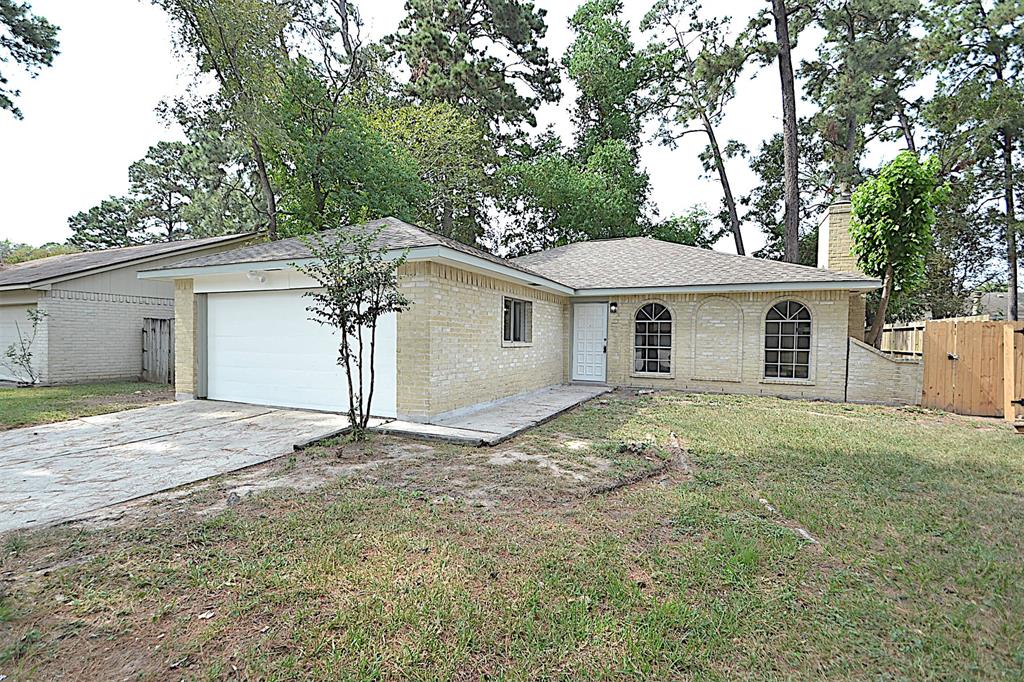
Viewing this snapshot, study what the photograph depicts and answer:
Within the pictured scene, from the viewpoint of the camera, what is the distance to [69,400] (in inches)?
380

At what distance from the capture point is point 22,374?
12.6m

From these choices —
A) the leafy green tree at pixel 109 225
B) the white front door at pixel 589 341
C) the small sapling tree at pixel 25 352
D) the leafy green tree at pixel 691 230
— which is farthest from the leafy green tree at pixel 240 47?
the leafy green tree at pixel 109 225

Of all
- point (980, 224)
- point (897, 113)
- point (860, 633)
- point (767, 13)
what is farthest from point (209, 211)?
point (980, 224)

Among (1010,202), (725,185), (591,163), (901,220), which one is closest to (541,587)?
(901,220)

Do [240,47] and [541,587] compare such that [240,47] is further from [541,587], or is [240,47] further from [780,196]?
[780,196]

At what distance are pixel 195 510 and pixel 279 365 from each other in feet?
16.4

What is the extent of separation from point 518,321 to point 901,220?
838 centimetres

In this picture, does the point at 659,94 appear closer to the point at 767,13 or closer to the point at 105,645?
the point at 767,13

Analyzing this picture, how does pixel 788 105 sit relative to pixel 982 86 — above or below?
below

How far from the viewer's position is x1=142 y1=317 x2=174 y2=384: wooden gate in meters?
13.3

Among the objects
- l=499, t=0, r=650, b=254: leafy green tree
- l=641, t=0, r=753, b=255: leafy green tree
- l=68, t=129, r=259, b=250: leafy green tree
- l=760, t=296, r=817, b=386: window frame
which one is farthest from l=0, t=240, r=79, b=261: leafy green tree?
l=760, t=296, r=817, b=386: window frame

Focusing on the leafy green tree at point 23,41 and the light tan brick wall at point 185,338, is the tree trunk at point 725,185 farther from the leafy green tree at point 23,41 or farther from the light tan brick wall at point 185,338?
the leafy green tree at point 23,41

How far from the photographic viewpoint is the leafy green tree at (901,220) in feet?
36.1

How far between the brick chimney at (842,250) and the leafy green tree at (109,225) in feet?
123
